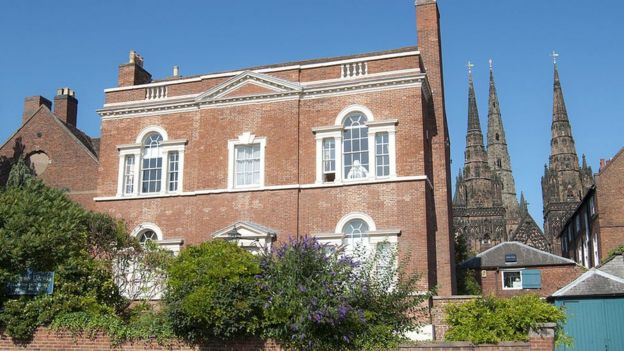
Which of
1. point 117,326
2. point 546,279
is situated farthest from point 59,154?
point 546,279

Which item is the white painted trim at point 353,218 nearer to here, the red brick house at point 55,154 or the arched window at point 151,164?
the arched window at point 151,164

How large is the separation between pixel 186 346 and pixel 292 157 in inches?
371

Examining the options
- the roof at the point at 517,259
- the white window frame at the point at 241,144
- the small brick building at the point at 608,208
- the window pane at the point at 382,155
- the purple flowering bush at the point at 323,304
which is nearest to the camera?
the purple flowering bush at the point at 323,304

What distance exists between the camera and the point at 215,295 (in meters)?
16.3

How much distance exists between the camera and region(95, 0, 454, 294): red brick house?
2336 cm

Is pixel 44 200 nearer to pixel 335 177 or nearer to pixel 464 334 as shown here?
pixel 335 177

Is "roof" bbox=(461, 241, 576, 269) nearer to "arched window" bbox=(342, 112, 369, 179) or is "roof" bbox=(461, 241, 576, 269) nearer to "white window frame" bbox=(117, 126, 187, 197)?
"arched window" bbox=(342, 112, 369, 179)

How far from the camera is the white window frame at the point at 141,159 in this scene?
85.6ft

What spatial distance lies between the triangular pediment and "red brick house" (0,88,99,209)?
7461 mm

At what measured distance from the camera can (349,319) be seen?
15.6m

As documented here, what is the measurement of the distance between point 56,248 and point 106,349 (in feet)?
12.2

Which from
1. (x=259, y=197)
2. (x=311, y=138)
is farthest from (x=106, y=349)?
(x=311, y=138)

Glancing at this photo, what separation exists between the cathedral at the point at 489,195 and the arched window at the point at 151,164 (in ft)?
206

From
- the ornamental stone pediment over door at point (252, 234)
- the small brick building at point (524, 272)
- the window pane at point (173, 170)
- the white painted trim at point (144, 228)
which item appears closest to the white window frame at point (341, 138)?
the ornamental stone pediment over door at point (252, 234)
